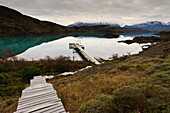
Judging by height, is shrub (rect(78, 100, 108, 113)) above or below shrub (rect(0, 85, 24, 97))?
above

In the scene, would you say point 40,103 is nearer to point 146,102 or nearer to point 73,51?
point 146,102

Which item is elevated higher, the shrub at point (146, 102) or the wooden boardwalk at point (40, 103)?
the shrub at point (146, 102)

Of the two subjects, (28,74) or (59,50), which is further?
(59,50)

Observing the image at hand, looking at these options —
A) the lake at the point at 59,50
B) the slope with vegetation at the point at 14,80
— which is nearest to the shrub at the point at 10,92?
the slope with vegetation at the point at 14,80

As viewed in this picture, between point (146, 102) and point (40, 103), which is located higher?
point (146, 102)

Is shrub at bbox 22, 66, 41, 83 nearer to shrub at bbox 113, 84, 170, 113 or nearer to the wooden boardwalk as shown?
the wooden boardwalk

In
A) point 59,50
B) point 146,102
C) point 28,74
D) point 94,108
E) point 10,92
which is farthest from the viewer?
point 59,50

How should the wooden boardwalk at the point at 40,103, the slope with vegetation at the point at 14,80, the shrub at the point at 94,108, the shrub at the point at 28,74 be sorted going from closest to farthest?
1. the shrub at the point at 94,108
2. the wooden boardwalk at the point at 40,103
3. the slope with vegetation at the point at 14,80
4. the shrub at the point at 28,74

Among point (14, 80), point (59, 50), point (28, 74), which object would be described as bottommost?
point (14, 80)

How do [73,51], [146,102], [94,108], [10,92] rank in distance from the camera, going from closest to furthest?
[146,102]
[94,108]
[10,92]
[73,51]

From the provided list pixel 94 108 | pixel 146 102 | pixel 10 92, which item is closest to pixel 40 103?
pixel 94 108

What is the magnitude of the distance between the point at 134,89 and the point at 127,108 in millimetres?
1884

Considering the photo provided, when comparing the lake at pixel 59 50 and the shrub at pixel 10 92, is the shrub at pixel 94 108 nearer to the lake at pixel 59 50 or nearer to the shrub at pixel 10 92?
the shrub at pixel 10 92

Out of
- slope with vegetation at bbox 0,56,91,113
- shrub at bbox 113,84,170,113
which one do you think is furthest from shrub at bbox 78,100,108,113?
slope with vegetation at bbox 0,56,91,113
